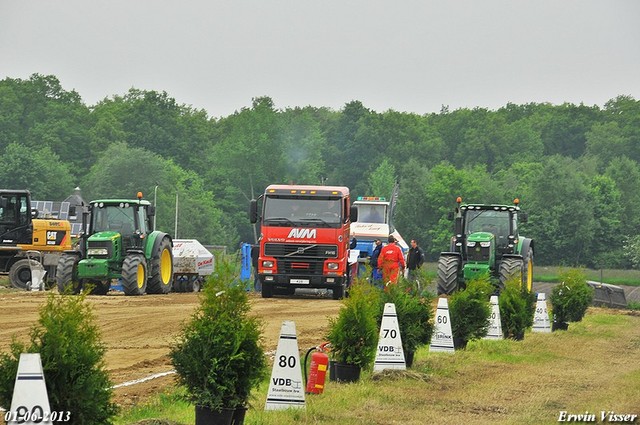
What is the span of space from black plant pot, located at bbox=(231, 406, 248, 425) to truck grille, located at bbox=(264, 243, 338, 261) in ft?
77.2

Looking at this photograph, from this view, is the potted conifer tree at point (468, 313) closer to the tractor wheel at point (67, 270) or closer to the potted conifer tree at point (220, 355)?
the potted conifer tree at point (220, 355)

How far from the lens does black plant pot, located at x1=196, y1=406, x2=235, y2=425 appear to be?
37.4 feet

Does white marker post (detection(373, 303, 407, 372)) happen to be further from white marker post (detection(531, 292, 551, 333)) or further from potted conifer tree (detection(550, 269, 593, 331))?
potted conifer tree (detection(550, 269, 593, 331))

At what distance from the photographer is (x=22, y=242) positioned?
41.7 metres

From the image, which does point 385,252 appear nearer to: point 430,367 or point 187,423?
point 430,367

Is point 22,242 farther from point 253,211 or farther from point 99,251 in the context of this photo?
point 253,211

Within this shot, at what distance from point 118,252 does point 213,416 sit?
25.4 metres

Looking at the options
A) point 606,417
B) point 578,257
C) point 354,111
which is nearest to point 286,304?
point 606,417

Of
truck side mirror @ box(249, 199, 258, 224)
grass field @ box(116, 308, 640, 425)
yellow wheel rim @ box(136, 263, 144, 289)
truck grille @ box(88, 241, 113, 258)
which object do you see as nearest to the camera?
grass field @ box(116, 308, 640, 425)

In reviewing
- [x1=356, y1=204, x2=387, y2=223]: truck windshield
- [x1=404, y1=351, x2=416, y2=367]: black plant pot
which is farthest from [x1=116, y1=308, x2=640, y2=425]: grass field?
[x1=356, y1=204, x2=387, y2=223]: truck windshield

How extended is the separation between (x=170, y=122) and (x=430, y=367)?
119524 mm

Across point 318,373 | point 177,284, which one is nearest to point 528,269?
point 177,284

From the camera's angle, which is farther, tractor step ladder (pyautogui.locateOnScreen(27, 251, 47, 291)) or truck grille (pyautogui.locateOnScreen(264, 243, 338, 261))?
tractor step ladder (pyautogui.locateOnScreen(27, 251, 47, 291))

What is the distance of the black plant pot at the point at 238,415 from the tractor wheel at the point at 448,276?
79.3 ft
